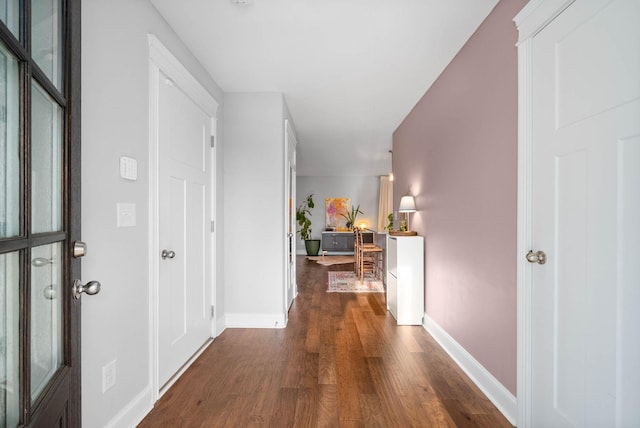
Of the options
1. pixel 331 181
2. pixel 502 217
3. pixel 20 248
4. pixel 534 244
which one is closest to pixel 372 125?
pixel 502 217

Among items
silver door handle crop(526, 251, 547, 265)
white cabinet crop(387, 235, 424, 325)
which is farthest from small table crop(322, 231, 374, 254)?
silver door handle crop(526, 251, 547, 265)

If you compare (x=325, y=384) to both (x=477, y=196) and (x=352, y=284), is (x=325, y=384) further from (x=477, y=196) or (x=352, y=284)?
(x=352, y=284)

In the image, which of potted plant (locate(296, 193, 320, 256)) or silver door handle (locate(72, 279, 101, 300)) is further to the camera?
potted plant (locate(296, 193, 320, 256))

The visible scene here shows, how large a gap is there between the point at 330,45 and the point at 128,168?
5.45ft

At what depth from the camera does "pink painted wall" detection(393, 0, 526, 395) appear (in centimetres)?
186

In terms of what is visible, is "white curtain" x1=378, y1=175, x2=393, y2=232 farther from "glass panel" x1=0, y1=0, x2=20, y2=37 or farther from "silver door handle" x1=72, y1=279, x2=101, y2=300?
"glass panel" x1=0, y1=0, x2=20, y2=37

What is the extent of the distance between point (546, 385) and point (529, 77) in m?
1.55

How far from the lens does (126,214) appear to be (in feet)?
5.68

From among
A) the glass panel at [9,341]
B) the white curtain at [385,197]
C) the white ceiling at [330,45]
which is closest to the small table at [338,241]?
the white curtain at [385,197]

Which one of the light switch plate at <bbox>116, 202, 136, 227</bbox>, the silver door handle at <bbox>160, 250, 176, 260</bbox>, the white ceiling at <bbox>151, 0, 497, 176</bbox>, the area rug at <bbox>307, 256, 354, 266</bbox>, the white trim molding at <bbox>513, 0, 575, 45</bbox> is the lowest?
the area rug at <bbox>307, 256, 354, 266</bbox>

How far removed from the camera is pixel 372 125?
4.64 m

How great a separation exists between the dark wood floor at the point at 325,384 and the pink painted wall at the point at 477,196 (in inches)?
11.6

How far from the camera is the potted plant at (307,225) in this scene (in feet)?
30.0

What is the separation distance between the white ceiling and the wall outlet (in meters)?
2.08
